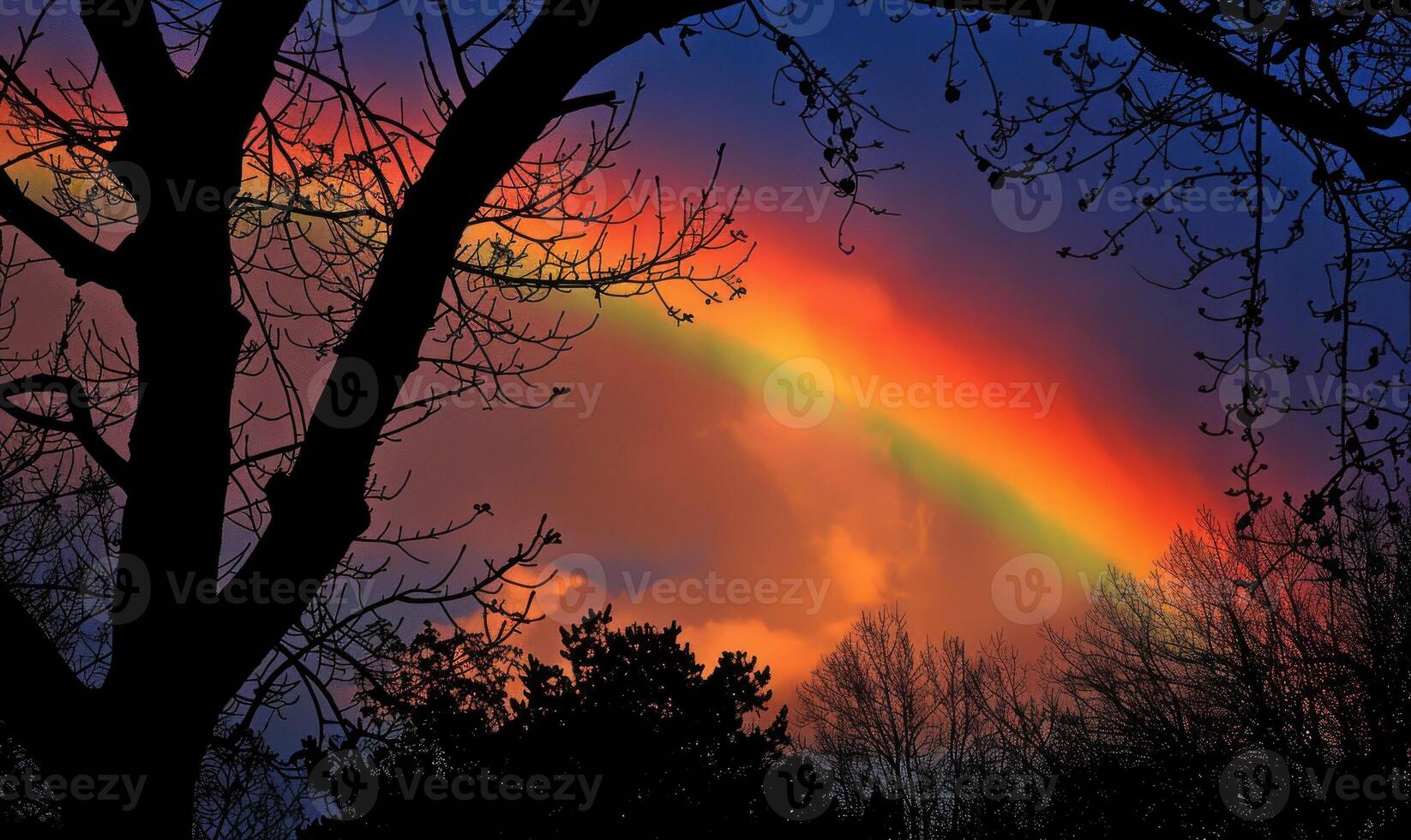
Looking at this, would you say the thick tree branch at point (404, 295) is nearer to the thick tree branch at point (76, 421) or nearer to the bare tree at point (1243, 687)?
the thick tree branch at point (76, 421)

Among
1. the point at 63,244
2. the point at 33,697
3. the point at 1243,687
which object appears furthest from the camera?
the point at 1243,687

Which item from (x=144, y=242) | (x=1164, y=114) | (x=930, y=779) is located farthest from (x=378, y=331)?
(x=930, y=779)

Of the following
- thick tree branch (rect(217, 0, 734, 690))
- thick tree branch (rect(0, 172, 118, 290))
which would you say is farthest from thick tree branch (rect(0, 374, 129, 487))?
thick tree branch (rect(217, 0, 734, 690))

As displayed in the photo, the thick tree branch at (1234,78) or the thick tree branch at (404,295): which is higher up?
the thick tree branch at (1234,78)

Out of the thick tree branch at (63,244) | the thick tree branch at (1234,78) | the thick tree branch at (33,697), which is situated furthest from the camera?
the thick tree branch at (1234,78)

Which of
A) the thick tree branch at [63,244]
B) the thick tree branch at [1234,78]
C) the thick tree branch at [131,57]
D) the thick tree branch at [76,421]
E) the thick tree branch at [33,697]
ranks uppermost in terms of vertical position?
the thick tree branch at [1234,78]

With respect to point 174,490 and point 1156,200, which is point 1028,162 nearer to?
point 1156,200

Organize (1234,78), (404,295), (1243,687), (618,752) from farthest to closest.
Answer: (1243,687) → (618,752) → (1234,78) → (404,295)

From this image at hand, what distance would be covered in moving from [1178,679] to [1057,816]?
36.7 feet

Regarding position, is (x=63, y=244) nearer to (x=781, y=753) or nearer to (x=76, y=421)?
(x=76, y=421)

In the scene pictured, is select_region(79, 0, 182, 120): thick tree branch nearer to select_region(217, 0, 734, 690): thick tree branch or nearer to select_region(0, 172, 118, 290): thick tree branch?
select_region(0, 172, 118, 290): thick tree branch

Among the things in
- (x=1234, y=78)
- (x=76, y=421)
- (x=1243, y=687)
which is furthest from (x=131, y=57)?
(x=1243, y=687)

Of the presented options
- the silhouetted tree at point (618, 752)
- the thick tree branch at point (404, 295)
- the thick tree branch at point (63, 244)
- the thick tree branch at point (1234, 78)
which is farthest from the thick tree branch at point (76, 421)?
the silhouetted tree at point (618, 752)

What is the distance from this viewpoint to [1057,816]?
50.0ft
